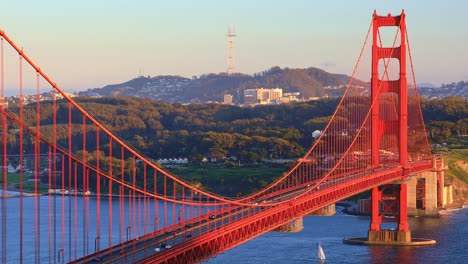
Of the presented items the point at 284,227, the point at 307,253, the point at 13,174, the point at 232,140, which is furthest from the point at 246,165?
the point at 284,227

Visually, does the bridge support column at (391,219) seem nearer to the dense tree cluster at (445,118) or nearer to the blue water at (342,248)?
the blue water at (342,248)

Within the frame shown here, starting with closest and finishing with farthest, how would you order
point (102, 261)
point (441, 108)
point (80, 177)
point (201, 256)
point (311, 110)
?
point (102, 261), point (201, 256), point (80, 177), point (441, 108), point (311, 110)

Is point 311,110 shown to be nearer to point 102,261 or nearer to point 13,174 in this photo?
point 13,174

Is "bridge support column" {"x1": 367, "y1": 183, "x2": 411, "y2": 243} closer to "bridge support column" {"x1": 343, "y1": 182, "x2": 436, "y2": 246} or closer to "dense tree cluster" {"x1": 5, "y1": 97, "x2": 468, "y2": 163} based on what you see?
"bridge support column" {"x1": 343, "y1": 182, "x2": 436, "y2": 246}

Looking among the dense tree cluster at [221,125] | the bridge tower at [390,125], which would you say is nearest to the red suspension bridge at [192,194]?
the bridge tower at [390,125]

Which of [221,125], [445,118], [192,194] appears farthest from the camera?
[221,125]

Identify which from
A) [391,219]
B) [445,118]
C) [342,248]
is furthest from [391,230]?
[445,118]

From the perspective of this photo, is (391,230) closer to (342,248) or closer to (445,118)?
(342,248)
